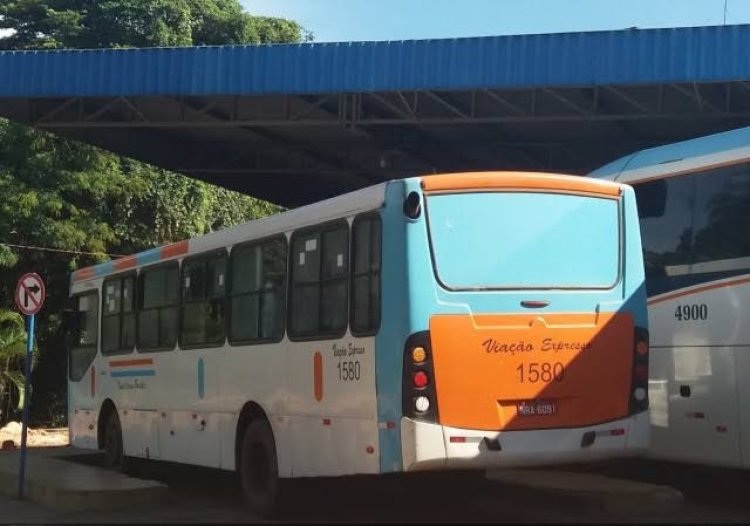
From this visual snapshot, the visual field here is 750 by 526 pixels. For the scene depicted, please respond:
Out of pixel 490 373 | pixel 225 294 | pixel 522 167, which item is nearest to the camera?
pixel 490 373

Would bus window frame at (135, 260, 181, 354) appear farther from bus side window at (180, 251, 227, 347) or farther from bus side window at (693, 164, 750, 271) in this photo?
bus side window at (693, 164, 750, 271)

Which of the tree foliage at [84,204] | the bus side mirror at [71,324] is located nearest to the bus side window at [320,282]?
the bus side mirror at [71,324]

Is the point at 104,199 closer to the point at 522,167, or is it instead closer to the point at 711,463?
the point at 522,167

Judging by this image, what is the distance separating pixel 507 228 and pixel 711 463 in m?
3.50

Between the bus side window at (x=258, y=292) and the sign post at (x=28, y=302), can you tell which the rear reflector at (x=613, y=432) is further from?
the sign post at (x=28, y=302)

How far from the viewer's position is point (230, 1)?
39.1 metres

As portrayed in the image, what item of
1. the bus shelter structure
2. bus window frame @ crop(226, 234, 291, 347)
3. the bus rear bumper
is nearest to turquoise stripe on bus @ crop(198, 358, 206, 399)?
bus window frame @ crop(226, 234, 291, 347)

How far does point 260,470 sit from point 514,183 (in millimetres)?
3951

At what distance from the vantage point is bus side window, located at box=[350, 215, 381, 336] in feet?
25.5

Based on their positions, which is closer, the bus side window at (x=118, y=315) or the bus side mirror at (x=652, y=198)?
the bus side mirror at (x=652, y=198)

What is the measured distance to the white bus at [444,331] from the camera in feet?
24.4

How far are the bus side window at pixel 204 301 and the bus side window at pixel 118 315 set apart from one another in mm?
1909

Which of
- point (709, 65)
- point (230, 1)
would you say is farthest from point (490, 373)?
point (230, 1)

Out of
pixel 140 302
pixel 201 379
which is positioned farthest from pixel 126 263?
pixel 201 379
